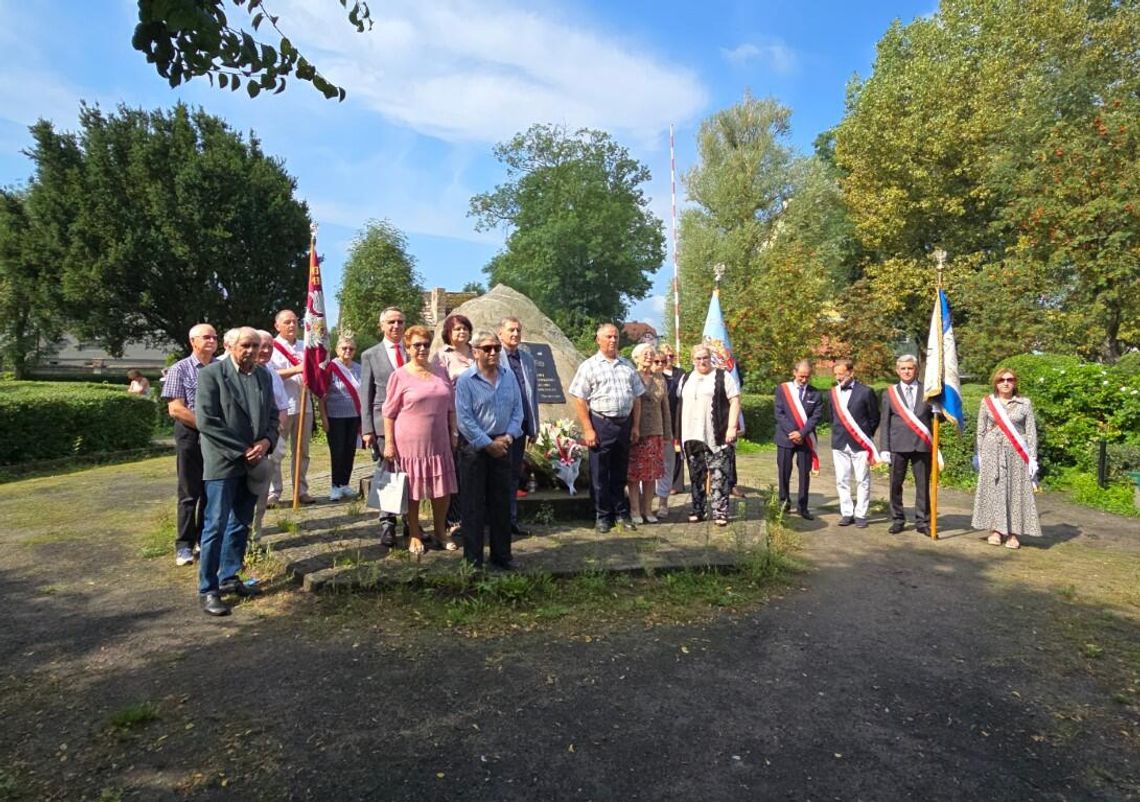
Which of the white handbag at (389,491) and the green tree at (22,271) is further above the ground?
the green tree at (22,271)

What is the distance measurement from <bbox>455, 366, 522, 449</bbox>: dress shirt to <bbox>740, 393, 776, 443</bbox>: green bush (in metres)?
11.6

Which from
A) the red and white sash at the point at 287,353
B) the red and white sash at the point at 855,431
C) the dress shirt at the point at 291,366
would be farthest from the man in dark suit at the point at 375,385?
the red and white sash at the point at 855,431

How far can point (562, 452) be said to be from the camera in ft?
23.0

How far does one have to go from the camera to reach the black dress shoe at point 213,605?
4.46 meters

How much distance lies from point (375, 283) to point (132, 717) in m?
34.4

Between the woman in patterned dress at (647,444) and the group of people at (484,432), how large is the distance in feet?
0.05

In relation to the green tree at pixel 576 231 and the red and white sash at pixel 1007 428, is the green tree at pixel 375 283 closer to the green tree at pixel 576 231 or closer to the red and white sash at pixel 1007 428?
the green tree at pixel 576 231

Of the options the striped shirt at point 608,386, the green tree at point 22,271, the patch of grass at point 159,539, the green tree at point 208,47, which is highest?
the green tree at point 22,271

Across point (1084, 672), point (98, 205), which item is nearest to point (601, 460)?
point (1084, 672)

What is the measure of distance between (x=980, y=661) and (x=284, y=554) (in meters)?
4.88

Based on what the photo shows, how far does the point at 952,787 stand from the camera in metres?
2.77

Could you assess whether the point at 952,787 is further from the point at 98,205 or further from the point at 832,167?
the point at 832,167

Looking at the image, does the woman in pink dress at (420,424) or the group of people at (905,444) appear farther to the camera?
the group of people at (905,444)

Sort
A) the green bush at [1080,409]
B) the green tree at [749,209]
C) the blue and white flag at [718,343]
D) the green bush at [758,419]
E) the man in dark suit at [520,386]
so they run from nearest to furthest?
the man in dark suit at [520,386] → the blue and white flag at [718,343] → the green bush at [1080,409] → the green bush at [758,419] → the green tree at [749,209]
